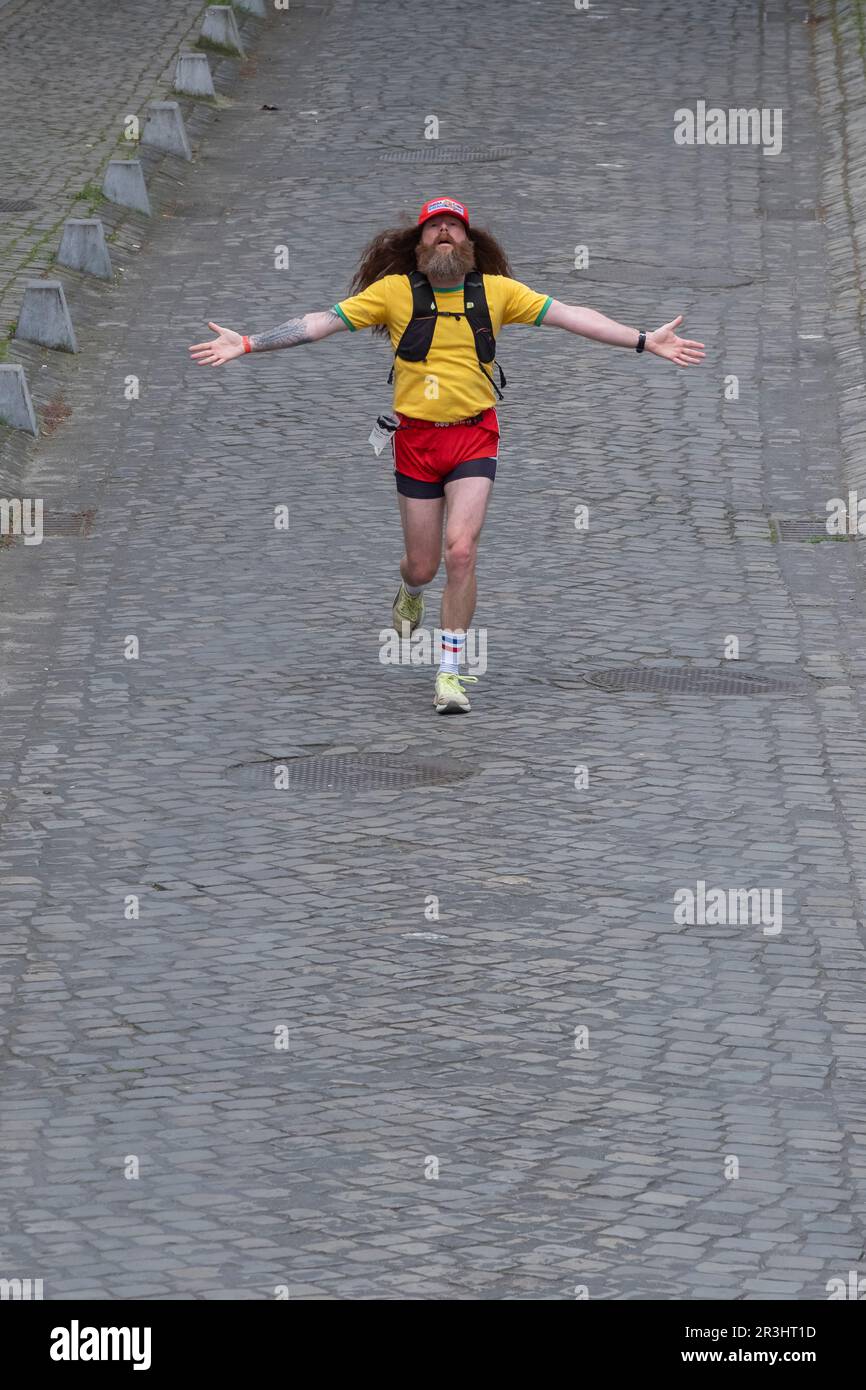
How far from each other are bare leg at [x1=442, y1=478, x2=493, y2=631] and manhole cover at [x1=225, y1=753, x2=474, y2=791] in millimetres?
847

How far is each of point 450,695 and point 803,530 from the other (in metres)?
3.19

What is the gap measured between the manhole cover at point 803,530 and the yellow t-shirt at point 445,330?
301 cm

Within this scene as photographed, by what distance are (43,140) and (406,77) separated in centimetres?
422

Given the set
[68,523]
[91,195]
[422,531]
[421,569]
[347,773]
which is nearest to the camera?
[347,773]

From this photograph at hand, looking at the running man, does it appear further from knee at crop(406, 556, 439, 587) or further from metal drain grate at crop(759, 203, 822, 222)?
metal drain grate at crop(759, 203, 822, 222)

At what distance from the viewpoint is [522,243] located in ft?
60.4

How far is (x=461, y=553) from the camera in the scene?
415 inches

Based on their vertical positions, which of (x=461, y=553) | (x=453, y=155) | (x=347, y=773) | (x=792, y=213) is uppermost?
(x=453, y=155)

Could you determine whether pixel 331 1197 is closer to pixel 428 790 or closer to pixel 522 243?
pixel 428 790

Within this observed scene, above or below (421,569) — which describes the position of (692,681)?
below

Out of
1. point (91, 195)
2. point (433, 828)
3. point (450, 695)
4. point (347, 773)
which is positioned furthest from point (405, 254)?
point (91, 195)

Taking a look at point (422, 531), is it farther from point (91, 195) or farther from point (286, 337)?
point (91, 195)

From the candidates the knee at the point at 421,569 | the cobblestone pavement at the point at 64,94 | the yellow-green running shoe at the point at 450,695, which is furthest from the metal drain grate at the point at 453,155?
the yellow-green running shoe at the point at 450,695

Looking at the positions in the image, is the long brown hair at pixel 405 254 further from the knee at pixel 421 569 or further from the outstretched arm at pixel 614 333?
the knee at pixel 421 569
